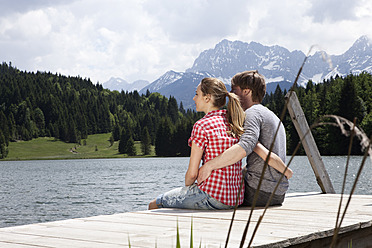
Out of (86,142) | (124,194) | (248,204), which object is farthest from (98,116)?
(248,204)

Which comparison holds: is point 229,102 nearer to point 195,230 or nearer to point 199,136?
point 199,136

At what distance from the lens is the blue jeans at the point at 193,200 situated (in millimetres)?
4238

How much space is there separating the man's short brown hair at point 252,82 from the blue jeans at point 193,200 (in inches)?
40.0

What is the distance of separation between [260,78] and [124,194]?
2168 cm

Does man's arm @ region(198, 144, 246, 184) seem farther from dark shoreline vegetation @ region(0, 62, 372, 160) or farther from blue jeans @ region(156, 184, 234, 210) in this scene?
dark shoreline vegetation @ region(0, 62, 372, 160)

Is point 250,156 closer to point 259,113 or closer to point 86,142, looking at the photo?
point 259,113

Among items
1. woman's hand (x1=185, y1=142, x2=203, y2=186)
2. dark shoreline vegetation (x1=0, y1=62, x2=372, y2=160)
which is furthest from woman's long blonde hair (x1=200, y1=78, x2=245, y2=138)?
dark shoreline vegetation (x1=0, y1=62, x2=372, y2=160)

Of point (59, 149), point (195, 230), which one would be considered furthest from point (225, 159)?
point (59, 149)

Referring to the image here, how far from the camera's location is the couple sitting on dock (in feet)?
13.5

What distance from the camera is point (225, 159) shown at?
13.4ft

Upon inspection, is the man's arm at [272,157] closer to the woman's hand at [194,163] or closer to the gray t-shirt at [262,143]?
the gray t-shirt at [262,143]

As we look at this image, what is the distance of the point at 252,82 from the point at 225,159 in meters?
0.76

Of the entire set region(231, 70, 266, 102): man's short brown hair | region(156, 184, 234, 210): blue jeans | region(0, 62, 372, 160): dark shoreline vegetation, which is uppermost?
region(0, 62, 372, 160): dark shoreline vegetation

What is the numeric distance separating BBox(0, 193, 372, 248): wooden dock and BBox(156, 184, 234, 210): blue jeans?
0.44ft
